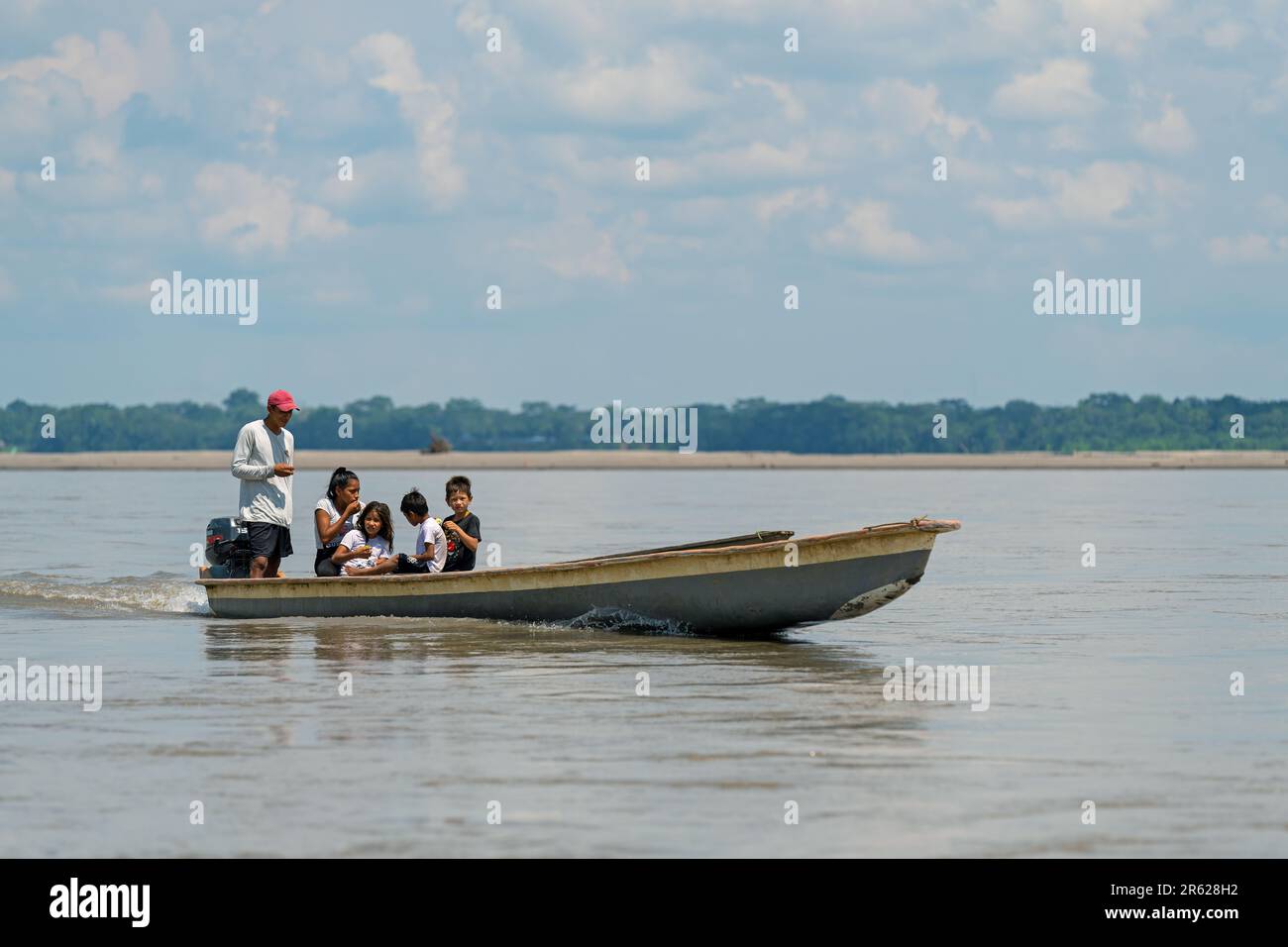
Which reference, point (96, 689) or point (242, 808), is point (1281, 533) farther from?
point (242, 808)

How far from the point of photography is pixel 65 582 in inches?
1013

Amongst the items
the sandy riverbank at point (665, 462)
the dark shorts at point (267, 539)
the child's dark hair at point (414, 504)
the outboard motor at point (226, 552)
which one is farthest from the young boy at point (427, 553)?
the sandy riverbank at point (665, 462)

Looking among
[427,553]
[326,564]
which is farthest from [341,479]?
[427,553]

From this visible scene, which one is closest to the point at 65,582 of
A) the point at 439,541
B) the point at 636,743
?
the point at 439,541

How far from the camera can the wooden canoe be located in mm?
16953

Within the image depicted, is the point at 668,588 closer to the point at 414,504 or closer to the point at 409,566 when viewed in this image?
the point at 414,504

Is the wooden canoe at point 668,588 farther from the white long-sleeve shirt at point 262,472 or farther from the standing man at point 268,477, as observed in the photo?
the white long-sleeve shirt at point 262,472

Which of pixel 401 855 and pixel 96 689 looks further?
pixel 96 689

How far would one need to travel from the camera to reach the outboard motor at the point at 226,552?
19.2m

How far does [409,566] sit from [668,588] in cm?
288

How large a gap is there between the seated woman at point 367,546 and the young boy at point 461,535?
61 centimetres

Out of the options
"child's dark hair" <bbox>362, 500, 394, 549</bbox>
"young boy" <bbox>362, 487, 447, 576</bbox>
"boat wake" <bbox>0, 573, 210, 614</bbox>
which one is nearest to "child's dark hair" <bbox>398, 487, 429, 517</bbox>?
"young boy" <bbox>362, 487, 447, 576</bbox>

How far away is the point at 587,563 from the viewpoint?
1819cm
